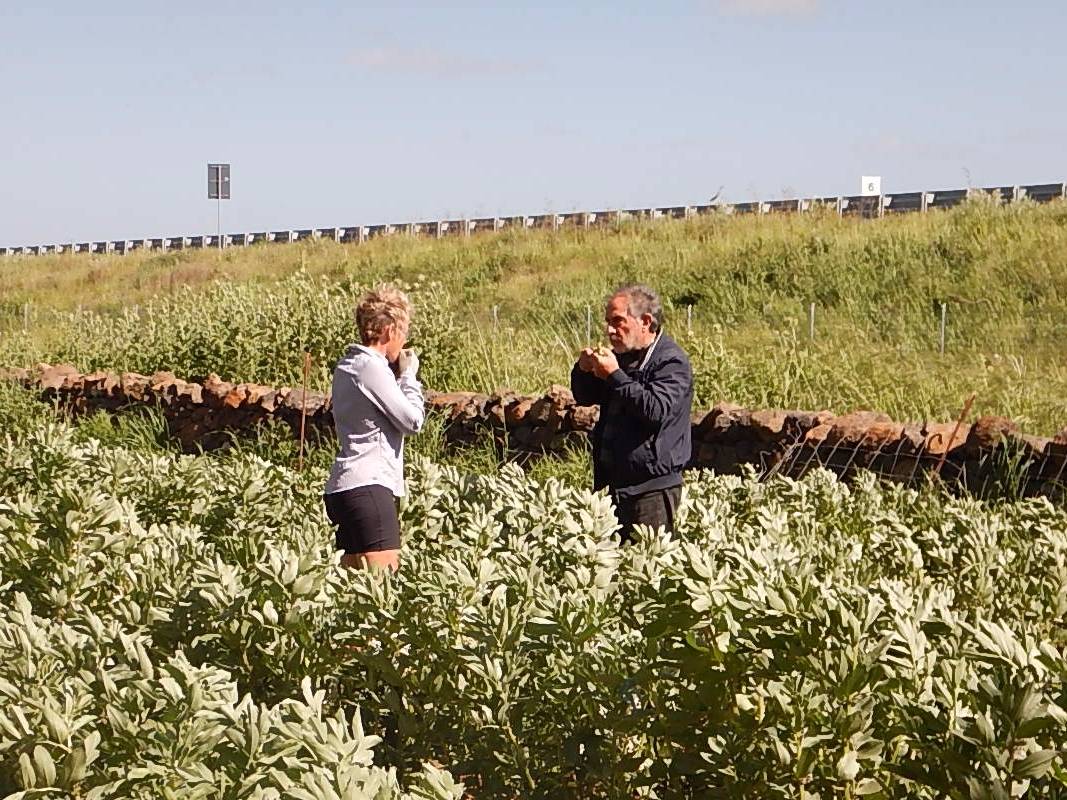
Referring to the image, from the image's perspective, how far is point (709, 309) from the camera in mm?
20141

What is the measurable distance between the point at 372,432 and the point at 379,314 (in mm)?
445

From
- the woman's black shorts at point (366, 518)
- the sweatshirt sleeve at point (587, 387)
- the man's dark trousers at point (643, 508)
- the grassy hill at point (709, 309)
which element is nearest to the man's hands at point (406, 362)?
the woman's black shorts at point (366, 518)

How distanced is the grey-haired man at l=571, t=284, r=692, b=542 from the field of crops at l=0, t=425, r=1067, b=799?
0.22 metres

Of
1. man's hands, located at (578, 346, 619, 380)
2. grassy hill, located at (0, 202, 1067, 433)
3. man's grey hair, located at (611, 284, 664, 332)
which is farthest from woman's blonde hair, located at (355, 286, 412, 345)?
grassy hill, located at (0, 202, 1067, 433)

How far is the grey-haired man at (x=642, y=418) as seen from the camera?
5633mm

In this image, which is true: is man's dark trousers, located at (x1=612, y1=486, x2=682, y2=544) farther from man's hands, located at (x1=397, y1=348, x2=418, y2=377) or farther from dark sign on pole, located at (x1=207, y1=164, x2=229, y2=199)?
dark sign on pole, located at (x1=207, y1=164, x2=229, y2=199)

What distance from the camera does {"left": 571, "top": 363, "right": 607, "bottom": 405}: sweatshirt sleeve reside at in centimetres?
596

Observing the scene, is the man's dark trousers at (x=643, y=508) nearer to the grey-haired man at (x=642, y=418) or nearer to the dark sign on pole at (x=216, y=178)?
the grey-haired man at (x=642, y=418)

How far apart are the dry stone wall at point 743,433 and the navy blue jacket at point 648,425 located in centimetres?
181

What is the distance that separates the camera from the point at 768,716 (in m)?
3.35

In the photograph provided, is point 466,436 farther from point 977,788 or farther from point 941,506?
point 977,788

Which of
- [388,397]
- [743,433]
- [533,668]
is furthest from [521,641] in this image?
[743,433]

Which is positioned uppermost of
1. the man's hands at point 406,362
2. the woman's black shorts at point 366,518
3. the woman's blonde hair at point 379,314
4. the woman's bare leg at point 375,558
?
the woman's blonde hair at point 379,314

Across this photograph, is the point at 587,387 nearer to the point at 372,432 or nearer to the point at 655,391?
the point at 655,391
